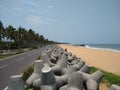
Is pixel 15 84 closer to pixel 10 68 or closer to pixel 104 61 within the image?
pixel 10 68

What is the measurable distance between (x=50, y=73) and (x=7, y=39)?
77995mm

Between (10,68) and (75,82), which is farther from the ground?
(75,82)

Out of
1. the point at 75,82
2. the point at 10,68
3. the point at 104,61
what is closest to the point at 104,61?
the point at 104,61

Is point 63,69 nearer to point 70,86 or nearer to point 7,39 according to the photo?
point 70,86

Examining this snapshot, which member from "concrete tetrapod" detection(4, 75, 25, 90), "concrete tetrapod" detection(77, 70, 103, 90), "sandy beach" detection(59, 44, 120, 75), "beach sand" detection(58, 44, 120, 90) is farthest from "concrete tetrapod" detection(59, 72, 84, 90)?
"sandy beach" detection(59, 44, 120, 75)

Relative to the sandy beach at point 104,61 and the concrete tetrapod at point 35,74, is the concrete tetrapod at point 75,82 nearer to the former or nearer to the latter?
the concrete tetrapod at point 35,74

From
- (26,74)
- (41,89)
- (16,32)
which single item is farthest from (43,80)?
(16,32)

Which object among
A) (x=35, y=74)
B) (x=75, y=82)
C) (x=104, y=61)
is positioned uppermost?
(x=75, y=82)

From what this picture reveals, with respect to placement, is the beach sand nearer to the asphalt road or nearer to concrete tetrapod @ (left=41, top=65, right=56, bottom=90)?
concrete tetrapod @ (left=41, top=65, right=56, bottom=90)

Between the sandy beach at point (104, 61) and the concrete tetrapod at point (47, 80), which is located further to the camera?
the sandy beach at point (104, 61)

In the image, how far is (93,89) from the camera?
140 inches

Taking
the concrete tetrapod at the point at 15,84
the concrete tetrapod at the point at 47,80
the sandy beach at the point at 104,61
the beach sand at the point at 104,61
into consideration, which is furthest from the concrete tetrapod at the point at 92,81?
the sandy beach at the point at 104,61

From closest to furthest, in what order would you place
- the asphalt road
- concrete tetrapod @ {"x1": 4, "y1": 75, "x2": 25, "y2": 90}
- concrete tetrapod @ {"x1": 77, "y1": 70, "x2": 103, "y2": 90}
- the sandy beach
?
concrete tetrapod @ {"x1": 4, "y1": 75, "x2": 25, "y2": 90} < concrete tetrapod @ {"x1": 77, "y1": 70, "x2": 103, "y2": 90} < the asphalt road < the sandy beach

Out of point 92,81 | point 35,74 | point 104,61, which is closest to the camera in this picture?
point 92,81
